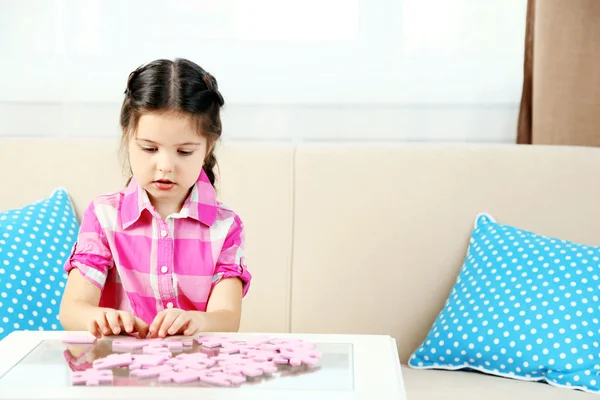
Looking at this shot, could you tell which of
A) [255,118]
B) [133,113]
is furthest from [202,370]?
[255,118]

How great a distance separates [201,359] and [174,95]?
1.82 feet

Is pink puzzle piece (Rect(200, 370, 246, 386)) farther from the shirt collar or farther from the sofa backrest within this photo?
the sofa backrest

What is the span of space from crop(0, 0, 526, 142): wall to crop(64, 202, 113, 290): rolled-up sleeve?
97cm

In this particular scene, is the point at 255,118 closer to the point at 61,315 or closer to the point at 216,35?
the point at 216,35

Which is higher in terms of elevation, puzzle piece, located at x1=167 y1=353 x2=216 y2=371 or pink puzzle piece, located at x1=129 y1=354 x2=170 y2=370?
pink puzzle piece, located at x1=129 y1=354 x2=170 y2=370

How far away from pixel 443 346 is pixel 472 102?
80cm

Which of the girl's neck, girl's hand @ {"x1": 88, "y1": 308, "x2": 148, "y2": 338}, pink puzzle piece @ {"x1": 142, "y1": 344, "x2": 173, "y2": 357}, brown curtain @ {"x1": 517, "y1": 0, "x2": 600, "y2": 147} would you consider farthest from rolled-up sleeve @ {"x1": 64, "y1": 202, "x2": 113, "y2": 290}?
brown curtain @ {"x1": 517, "y1": 0, "x2": 600, "y2": 147}

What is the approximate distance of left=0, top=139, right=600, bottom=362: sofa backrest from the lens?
2.00 m

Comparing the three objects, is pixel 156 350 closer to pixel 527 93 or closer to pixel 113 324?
pixel 113 324

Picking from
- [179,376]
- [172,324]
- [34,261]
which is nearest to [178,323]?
[172,324]

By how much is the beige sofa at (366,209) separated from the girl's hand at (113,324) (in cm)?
86

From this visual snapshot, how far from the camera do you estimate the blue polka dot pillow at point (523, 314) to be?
5.65 ft

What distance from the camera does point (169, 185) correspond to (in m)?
1.38

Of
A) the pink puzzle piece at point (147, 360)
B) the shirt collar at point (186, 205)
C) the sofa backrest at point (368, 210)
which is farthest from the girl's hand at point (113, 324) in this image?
the sofa backrest at point (368, 210)
